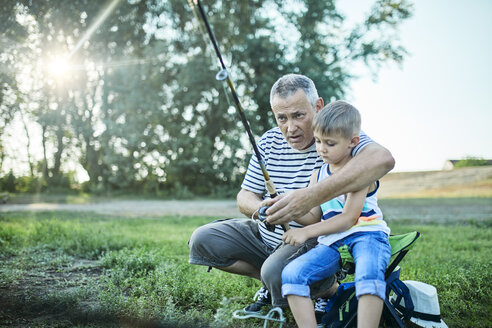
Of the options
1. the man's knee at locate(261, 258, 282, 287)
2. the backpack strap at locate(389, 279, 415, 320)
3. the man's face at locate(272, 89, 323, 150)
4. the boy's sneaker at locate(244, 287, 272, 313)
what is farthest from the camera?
the boy's sneaker at locate(244, 287, 272, 313)

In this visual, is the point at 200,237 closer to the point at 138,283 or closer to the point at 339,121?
the point at 138,283

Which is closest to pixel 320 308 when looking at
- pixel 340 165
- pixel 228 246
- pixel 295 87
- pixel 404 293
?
pixel 404 293

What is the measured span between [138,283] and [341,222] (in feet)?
7.02

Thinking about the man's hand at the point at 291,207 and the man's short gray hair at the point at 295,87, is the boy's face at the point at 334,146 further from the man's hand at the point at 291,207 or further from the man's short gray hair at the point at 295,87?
the man's short gray hair at the point at 295,87

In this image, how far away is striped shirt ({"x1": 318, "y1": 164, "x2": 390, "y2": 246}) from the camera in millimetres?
2475

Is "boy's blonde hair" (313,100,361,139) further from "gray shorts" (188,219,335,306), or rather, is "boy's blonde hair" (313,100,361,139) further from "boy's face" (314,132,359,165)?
"gray shorts" (188,219,335,306)

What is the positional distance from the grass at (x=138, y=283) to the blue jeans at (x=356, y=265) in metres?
0.45

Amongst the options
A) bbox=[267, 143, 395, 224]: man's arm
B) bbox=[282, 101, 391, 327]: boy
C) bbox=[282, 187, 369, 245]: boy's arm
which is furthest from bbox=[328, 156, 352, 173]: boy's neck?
bbox=[282, 187, 369, 245]: boy's arm

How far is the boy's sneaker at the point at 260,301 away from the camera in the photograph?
3.13 metres

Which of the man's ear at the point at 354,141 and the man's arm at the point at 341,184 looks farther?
the man's ear at the point at 354,141

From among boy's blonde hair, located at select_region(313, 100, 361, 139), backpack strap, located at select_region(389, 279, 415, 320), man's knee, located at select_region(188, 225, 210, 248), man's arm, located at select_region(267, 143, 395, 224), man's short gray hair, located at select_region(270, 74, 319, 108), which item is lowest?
backpack strap, located at select_region(389, 279, 415, 320)

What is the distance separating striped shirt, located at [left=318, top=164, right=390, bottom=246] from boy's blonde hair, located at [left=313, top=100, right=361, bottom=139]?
31 centimetres

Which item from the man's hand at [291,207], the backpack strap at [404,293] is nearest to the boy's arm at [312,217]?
the man's hand at [291,207]

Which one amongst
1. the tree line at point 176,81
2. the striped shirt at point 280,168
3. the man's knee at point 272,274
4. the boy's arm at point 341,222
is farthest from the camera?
the tree line at point 176,81
